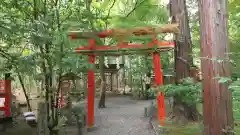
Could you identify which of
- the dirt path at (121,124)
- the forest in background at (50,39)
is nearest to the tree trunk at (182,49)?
the dirt path at (121,124)

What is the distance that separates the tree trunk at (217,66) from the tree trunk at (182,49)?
3.72m

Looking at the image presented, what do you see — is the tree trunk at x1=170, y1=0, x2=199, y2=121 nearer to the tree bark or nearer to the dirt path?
the tree bark

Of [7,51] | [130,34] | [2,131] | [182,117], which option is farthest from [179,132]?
[2,131]

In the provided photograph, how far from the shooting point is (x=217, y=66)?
2.71 m

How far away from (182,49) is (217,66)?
3929 mm

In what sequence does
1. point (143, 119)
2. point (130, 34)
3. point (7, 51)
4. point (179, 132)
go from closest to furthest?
point (7, 51) → point (130, 34) → point (179, 132) → point (143, 119)

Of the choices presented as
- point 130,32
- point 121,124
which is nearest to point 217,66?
point 130,32

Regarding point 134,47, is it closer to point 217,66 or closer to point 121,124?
point 121,124

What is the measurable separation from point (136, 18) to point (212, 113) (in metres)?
3.92

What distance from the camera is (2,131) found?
6855 mm

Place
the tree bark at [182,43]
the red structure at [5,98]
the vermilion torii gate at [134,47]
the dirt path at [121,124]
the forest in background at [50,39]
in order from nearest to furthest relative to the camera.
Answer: the forest in background at [50,39] → the vermilion torii gate at [134,47] → the tree bark at [182,43] → the dirt path at [121,124] → the red structure at [5,98]

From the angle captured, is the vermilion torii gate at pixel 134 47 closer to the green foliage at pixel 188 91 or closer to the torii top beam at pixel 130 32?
the torii top beam at pixel 130 32

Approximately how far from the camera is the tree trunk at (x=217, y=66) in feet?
8.87

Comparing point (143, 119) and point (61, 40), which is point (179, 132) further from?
point (61, 40)
